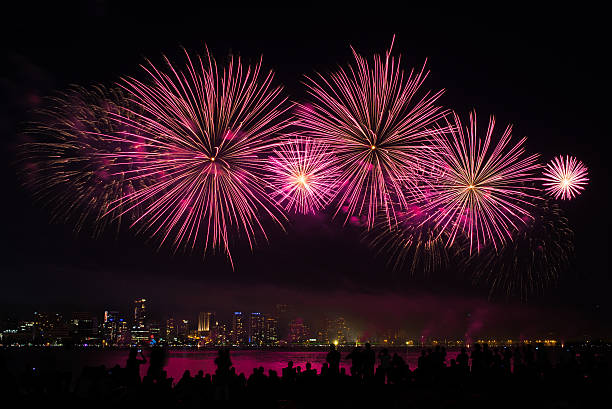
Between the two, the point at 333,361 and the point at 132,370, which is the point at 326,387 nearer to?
the point at 333,361

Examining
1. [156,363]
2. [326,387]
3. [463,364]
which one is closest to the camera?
[156,363]

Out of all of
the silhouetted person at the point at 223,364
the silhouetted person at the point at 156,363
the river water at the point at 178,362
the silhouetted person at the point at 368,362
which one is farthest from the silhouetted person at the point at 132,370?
the silhouetted person at the point at 368,362

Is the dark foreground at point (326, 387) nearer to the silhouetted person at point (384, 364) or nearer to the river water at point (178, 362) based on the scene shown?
the silhouetted person at point (384, 364)

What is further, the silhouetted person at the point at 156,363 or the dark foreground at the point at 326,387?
the silhouetted person at the point at 156,363

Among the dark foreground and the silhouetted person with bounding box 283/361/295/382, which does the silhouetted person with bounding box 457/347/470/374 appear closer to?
the dark foreground

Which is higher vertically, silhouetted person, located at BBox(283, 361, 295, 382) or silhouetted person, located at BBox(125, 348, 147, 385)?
silhouetted person, located at BBox(125, 348, 147, 385)

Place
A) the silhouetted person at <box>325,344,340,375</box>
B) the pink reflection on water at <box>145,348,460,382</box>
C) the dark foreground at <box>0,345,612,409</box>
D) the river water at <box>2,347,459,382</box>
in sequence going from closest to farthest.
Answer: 1. the dark foreground at <box>0,345,612,409</box>
2. the river water at <box>2,347,459,382</box>
3. the silhouetted person at <box>325,344,340,375</box>
4. the pink reflection on water at <box>145,348,460,382</box>

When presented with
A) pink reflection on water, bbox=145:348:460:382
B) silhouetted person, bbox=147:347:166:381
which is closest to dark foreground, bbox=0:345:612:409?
silhouetted person, bbox=147:347:166:381

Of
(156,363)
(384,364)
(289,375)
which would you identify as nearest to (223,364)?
(156,363)

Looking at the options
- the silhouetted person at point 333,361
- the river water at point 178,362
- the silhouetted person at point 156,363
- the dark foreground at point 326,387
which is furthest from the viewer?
the silhouetted person at point 333,361
